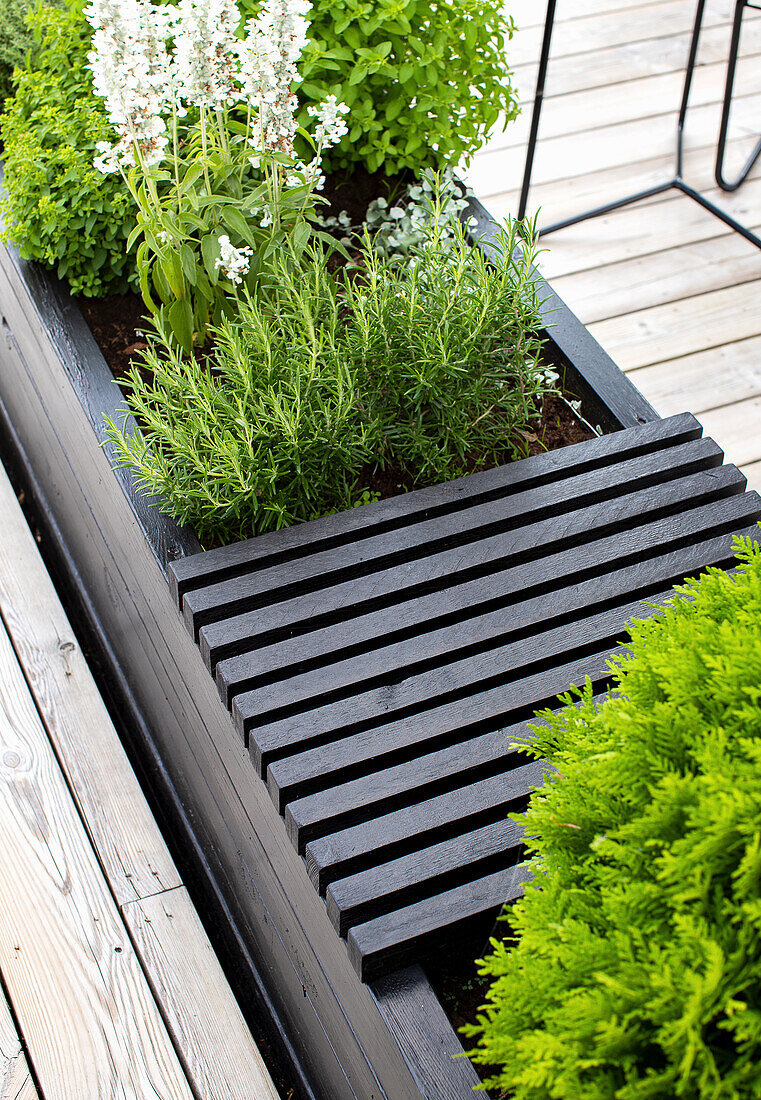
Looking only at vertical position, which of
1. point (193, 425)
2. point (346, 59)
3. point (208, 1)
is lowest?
point (193, 425)

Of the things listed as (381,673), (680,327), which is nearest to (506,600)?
(381,673)

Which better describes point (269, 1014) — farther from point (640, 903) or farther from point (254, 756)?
point (640, 903)

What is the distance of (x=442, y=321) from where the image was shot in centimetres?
169

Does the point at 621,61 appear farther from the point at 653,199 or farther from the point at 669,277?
the point at 669,277

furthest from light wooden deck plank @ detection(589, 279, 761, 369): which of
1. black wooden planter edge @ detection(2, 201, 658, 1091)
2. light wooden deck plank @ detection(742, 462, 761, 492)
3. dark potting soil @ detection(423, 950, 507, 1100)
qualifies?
dark potting soil @ detection(423, 950, 507, 1100)

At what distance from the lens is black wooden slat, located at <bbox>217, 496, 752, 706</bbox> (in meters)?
1.50

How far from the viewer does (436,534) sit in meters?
1.67

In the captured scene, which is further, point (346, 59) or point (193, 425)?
point (346, 59)

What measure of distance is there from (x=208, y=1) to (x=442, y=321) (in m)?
0.61

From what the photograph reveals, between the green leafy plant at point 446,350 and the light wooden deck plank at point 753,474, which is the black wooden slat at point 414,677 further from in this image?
the light wooden deck plank at point 753,474

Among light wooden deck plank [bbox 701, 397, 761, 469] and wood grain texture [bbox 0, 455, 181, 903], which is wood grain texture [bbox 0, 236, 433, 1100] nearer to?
wood grain texture [bbox 0, 455, 181, 903]

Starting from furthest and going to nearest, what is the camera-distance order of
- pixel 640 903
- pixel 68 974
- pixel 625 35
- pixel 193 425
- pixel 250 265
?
pixel 625 35
pixel 250 265
pixel 68 974
pixel 193 425
pixel 640 903

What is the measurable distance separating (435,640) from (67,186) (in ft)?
4.43


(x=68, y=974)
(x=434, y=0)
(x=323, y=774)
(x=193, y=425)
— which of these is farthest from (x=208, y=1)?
(x=68, y=974)
